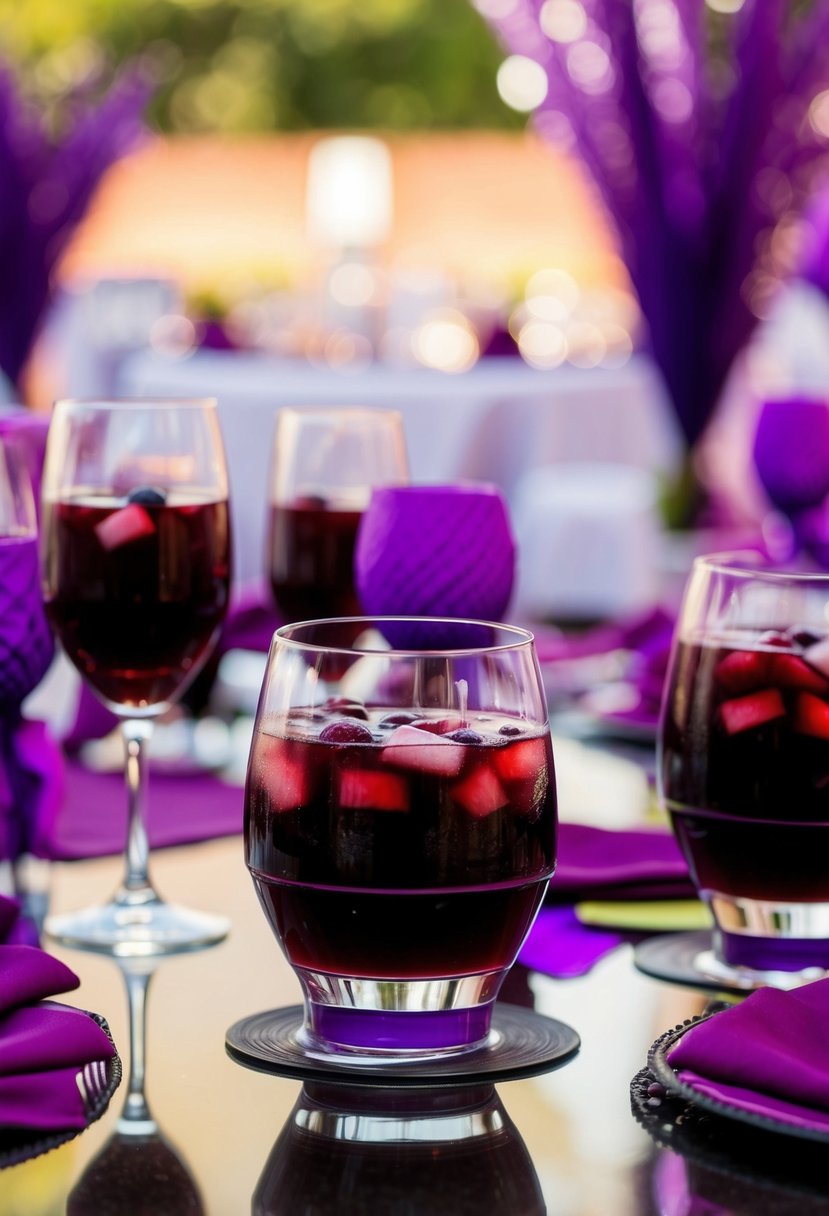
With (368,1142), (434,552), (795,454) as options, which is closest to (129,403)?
(434,552)

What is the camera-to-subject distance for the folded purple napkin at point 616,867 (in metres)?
1.02

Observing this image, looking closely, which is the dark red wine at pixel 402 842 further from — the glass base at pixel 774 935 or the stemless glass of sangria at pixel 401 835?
the glass base at pixel 774 935

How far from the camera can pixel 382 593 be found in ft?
3.71

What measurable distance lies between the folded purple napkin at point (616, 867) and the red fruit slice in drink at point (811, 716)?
0.17m

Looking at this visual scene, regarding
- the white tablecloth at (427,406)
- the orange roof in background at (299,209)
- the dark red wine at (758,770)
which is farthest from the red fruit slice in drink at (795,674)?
the orange roof in background at (299,209)

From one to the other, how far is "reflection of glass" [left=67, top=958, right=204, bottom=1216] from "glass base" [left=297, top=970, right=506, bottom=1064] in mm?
81

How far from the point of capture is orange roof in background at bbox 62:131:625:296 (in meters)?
19.4

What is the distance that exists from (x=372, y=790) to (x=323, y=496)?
63cm

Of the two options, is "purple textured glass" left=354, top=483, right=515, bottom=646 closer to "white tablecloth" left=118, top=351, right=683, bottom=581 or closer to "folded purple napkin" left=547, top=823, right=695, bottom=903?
"folded purple napkin" left=547, top=823, right=695, bottom=903

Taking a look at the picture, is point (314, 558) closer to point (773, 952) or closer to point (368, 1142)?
point (773, 952)

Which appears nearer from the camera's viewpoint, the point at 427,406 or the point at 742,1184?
the point at 742,1184

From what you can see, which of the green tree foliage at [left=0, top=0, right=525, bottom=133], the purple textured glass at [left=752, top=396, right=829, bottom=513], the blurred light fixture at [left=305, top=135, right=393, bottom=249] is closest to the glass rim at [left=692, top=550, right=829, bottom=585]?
the purple textured glass at [left=752, top=396, right=829, bottom=513]

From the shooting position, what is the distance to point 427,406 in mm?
3762

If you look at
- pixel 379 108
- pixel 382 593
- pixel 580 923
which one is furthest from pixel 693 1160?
pixel 379 108
